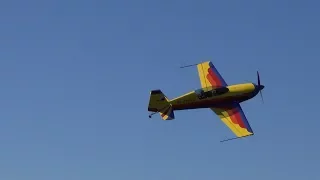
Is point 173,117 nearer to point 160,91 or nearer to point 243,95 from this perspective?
point 160,91

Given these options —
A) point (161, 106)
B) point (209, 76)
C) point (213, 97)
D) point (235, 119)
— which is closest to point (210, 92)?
point (213, 97)

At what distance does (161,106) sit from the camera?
204ft

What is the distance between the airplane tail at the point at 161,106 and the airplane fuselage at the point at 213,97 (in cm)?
64

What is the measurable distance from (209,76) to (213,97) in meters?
4.91

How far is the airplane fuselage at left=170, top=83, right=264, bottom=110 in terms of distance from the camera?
205ft

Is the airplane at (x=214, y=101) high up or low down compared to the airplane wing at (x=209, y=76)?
down

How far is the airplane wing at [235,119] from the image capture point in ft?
195

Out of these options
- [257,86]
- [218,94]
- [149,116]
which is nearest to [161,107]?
[149,116]

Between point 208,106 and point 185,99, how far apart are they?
2756 mm

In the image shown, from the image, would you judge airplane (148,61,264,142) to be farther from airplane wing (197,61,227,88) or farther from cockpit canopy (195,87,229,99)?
airplane wing (197,61,227,88)

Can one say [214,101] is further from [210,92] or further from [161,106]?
[161,106]

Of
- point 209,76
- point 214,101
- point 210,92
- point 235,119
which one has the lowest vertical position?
point 235,119

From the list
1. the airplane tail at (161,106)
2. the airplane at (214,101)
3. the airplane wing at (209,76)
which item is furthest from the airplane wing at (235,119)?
the airplane tail at (161,106)

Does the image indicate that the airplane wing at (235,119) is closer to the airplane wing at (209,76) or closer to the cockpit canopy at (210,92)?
the cockpit canopy at (210,92)
